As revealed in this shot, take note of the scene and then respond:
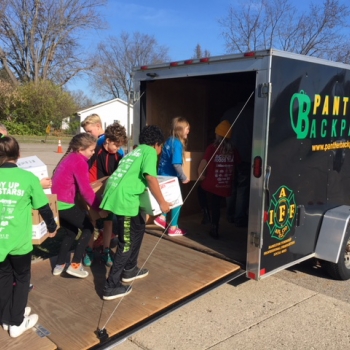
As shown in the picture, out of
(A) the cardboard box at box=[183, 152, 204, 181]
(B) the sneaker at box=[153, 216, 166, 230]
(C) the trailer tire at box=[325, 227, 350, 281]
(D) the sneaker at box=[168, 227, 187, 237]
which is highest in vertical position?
(A) the cardboard box at box=[183, 152, 204, 181]

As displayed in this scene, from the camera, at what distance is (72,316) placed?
2.92 meters

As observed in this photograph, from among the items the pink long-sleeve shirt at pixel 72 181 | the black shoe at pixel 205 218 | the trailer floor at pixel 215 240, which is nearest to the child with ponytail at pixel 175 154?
the trailer floor at pixel 215 240

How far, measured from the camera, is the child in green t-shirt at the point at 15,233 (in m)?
2.60

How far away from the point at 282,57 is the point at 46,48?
4021 centimetres

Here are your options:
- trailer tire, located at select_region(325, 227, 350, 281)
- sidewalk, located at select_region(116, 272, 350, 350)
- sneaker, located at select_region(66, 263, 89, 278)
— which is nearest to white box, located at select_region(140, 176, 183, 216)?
sneaker, located at select_region(66, 263, 89, 278)

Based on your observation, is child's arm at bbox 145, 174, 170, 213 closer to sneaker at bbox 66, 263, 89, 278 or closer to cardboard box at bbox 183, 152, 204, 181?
sneaker at bbox 66, 263, 89, 278

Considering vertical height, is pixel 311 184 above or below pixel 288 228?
above

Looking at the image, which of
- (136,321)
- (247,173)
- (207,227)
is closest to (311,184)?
(247,173)

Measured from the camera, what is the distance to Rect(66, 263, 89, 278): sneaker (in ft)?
11.9

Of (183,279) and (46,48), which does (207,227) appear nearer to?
(183,279)

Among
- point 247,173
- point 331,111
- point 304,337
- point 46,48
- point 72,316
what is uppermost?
point 46,48

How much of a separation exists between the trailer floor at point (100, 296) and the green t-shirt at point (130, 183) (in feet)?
2.40

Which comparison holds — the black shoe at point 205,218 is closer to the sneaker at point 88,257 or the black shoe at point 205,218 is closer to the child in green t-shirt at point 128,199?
the sneaker at point 88,257

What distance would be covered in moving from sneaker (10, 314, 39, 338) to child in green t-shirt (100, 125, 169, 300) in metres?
0.59
